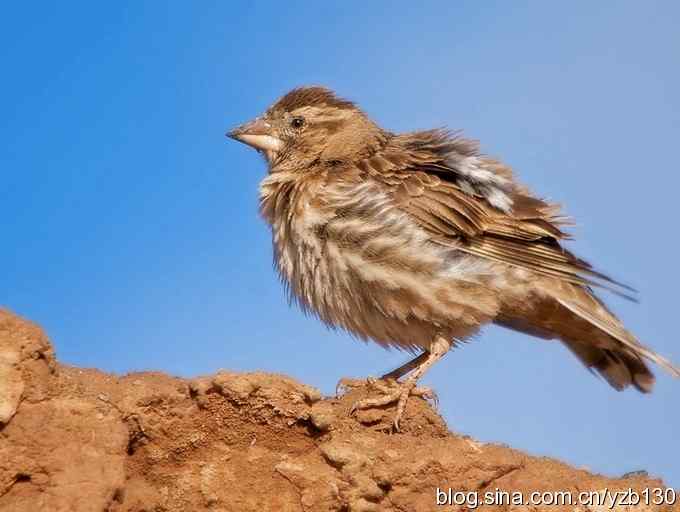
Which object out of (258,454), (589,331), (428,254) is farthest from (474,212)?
(258,454)

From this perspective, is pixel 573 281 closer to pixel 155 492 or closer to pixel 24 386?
pixel 155 492

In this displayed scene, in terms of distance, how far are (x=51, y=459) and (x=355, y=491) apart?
1593 mm

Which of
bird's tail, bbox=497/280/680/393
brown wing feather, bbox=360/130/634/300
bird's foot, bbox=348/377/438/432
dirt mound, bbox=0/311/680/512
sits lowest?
dirt mound, bbox=0/311/680/512

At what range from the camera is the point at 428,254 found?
769 centimetres

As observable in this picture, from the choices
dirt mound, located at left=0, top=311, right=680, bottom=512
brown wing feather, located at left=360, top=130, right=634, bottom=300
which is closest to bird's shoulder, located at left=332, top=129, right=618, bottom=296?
brown wing feather, located at left=360, top=130, right=634, bottom=300

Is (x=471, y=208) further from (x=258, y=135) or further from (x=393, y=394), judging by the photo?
(x=258, y=135)

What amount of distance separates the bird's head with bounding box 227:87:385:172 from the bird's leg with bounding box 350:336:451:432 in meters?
1.68

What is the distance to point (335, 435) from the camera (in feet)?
19.9

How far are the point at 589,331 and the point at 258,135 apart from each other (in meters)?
3.13

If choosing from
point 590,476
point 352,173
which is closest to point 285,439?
point 590,476

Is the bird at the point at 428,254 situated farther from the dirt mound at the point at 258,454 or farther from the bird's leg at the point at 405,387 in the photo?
the dirt mound at the point at 258,454

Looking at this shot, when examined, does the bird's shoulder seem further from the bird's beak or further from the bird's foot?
the bird's foot

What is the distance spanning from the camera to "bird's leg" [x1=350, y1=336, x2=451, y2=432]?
6660 mm

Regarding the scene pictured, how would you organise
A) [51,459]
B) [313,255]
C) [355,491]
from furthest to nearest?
[313,255]
[355,491]
[51,459]
